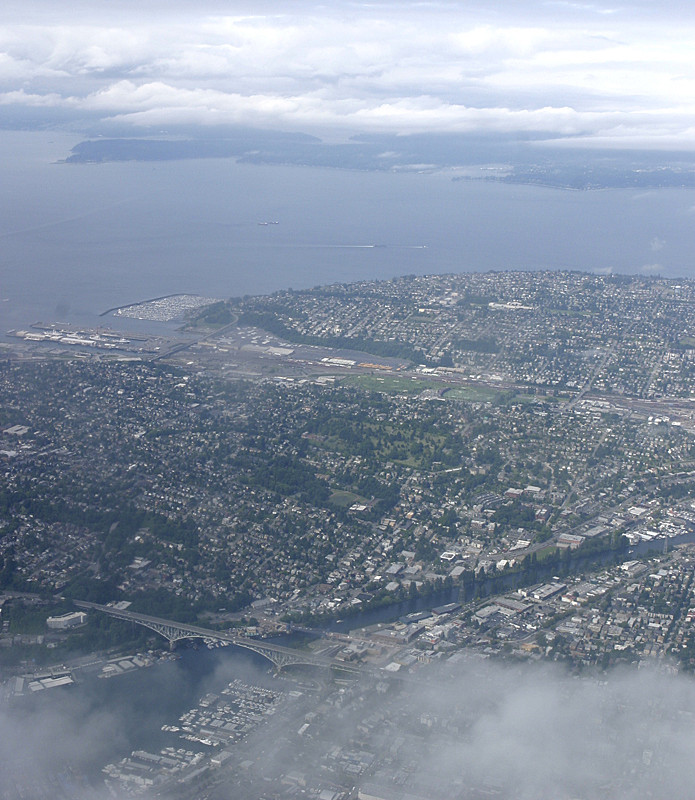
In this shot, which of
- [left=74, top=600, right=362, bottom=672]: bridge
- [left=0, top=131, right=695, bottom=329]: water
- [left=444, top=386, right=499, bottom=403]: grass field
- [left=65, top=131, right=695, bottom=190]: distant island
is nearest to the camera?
[left=74, top=600, right=362, bottom=672]: bridge

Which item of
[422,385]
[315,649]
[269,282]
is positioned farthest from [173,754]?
[269,282]

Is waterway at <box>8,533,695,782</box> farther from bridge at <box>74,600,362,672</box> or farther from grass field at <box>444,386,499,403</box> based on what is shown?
grass field at <box>444,386,499,403</box>

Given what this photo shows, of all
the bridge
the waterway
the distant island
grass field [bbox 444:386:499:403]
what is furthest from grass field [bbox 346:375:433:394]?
the distant island

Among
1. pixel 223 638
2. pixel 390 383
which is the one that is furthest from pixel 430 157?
pixel 223 638

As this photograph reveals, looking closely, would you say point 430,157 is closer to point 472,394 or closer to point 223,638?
point 472,394

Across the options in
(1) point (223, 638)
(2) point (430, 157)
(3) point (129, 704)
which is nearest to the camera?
(3) point (129, 704)

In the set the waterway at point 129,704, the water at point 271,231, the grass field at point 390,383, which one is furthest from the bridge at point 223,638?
the water at point 271,231
